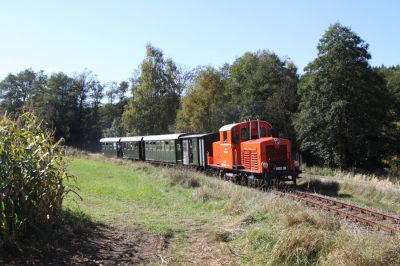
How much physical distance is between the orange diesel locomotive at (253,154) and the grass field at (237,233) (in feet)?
17.4

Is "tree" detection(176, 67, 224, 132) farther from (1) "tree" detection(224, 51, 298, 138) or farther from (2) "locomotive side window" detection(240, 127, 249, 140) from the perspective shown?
(2) "locomotive side window" detection(240, 127, 249, 140)

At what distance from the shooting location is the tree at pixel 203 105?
1833 inches

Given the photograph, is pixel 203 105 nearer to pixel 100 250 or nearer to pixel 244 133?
pixel 244 133

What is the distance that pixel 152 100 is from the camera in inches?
2226

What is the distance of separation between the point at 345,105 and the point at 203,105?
1739cm

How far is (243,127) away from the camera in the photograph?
2125 centimetres

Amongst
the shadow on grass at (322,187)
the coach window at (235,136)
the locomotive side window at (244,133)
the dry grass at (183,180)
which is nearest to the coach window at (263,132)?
the locomotive side window at (244,133)

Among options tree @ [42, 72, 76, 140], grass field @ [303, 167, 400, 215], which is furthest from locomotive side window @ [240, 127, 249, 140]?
tree @ [42, 72, 76, 140]

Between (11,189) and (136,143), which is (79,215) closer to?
(11,189)

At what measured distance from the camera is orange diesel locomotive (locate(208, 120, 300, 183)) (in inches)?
739

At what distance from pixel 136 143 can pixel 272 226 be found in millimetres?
34466

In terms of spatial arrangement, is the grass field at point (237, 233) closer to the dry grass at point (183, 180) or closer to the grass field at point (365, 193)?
the dry grass at point (183, 180)

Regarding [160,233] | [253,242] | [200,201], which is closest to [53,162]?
[160,233]

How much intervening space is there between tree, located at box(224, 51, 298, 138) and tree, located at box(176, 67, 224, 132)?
179cm
